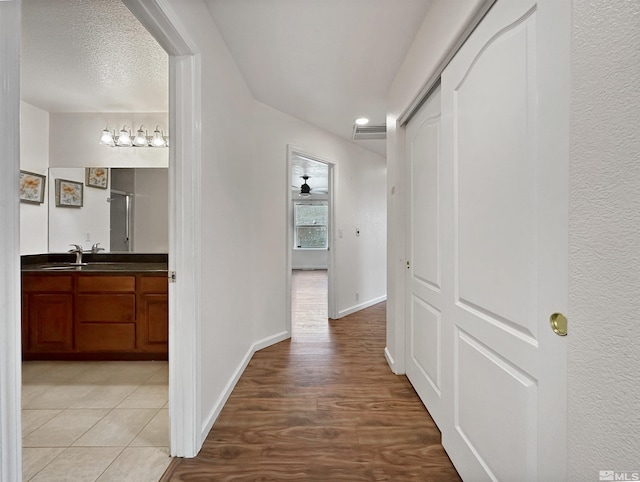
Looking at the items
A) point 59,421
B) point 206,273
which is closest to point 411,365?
point 206,273

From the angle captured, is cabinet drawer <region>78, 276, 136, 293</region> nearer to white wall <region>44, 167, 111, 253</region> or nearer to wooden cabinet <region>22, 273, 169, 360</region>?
wooden cabinet <region>22, 273, 169, 360</region>

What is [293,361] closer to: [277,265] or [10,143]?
[277,265]

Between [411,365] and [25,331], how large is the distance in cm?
338

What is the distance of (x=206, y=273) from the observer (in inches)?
68.2

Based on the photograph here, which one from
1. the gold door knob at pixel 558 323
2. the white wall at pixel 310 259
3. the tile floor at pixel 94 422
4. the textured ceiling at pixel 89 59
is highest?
the textured ceiling at pixel 89 59

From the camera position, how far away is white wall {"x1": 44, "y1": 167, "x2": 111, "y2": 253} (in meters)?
3.15

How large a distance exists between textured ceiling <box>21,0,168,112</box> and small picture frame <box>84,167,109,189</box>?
618 mm

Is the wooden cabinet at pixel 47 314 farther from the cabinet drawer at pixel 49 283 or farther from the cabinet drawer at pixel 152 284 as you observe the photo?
the cabinet drawer at pixel 152 284

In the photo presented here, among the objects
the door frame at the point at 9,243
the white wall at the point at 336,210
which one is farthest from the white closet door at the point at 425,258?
the door frame at the point at 9,243

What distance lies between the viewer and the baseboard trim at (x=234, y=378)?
5.63ft

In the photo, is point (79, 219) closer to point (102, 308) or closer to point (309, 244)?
point (102, 308)

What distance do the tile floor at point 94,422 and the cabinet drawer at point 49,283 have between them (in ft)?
2.22

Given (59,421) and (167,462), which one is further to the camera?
(59,421)

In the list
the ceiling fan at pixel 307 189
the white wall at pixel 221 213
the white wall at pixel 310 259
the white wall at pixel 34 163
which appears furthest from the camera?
the white wall at pixel 310 259
